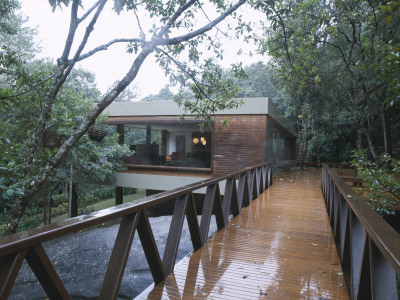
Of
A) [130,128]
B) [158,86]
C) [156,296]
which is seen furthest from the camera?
[158,86]

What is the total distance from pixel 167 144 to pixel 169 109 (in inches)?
61.6

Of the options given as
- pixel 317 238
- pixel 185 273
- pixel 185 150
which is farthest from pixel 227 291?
pixel 185 150

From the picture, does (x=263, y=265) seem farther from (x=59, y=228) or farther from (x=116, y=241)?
(x=59, y=228)

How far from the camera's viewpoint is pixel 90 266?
515 centimetres

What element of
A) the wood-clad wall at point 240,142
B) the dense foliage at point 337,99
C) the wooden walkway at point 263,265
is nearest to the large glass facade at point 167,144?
the wood-clad wall at point 240,142

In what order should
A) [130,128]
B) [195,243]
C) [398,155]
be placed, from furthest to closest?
[398,155] < [130,128] < [195,243]

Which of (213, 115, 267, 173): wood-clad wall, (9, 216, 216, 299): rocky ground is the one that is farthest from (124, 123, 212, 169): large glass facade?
(9, 216, 216, 299): rocky ground

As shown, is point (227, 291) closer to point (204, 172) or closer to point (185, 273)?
point (185, 273)

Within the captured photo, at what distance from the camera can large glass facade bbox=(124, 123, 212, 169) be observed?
36.4ft

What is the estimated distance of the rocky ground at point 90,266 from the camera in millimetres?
4156

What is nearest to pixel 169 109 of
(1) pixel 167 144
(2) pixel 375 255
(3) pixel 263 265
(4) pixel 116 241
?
(1) pixel 167 144

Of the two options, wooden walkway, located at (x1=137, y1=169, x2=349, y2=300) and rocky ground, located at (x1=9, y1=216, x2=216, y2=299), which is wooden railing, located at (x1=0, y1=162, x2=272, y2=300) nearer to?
wooden walkway, located at (x1=137, y1=169, x2=349, y2=300)

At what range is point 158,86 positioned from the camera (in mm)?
44562

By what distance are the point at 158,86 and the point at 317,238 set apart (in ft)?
140
